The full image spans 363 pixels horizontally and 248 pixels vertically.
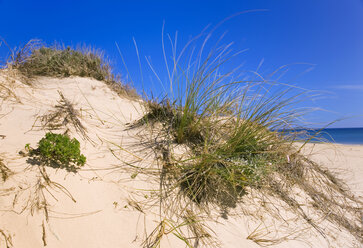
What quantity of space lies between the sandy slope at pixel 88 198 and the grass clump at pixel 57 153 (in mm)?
89

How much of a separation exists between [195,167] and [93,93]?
3077 millimetres

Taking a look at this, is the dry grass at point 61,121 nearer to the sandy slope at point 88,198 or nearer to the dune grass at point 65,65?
the sandy slope at point 88,198

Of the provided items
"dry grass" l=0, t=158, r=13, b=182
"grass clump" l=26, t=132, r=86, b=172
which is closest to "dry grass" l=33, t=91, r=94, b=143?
"grass clump" l=26, t=132, r=86, b=172

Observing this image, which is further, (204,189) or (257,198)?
Answer: (257,198)

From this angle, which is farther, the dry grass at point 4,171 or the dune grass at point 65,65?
the dune grass at point 65,65

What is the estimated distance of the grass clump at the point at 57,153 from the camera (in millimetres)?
1971

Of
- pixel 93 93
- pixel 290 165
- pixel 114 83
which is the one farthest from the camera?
pixel 114 83

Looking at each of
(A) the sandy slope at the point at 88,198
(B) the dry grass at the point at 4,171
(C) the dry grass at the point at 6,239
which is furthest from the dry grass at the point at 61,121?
(C) the dry grass at the point at 6,239

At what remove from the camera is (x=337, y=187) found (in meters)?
3.90

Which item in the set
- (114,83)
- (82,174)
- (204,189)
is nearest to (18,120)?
(82,174)

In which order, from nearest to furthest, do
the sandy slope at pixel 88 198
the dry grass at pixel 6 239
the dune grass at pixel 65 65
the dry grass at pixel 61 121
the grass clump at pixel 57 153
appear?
the dry grass at pixel 6 239 → the sandy slope at pixel 88 198 → the grass clump at pixel 57 153 → the dry grass at pixel 61 121 → the dune grass at pixel 65 65

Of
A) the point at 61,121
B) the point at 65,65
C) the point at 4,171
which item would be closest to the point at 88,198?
the point at 4,171

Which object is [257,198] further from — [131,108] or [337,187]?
[131,108]

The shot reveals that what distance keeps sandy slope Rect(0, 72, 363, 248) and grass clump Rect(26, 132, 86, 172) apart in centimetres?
9
